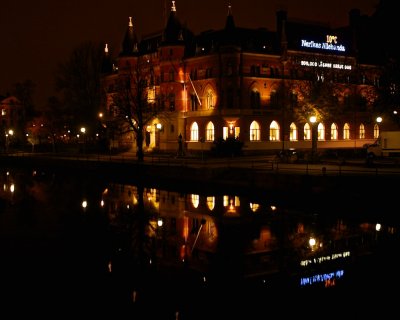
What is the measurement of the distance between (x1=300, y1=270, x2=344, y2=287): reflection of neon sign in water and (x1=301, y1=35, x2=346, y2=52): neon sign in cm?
5254

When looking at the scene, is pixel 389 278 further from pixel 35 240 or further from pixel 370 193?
pixel 35 240

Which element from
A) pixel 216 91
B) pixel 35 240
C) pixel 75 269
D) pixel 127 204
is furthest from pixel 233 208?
pixel 216 91

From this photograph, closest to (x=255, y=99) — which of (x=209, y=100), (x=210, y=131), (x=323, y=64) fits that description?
(x=209, y=100)

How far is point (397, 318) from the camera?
14.5 m

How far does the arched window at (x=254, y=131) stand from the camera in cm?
6361

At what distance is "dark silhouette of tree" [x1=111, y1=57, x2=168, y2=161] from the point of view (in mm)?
56031

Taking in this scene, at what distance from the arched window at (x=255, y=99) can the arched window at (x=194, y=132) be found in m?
7.59

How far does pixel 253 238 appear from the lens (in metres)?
24.4

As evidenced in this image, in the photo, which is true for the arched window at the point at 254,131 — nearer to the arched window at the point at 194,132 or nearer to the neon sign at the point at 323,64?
the arched window at the point at 194,132

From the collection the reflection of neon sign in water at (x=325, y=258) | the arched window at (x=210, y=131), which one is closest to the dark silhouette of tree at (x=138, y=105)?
the arched window at (x=210, y=131)

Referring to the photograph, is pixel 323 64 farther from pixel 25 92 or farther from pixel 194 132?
pixel 25 92

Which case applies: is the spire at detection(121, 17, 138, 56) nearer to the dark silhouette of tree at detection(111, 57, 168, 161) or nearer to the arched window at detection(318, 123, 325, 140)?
the dark silhouette of tree at detection(111, 57, 168, 161)

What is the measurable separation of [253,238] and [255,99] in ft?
137

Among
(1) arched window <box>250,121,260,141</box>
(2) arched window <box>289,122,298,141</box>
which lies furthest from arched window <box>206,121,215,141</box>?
→ (2) arched window <box>289,122,298,141</box>
